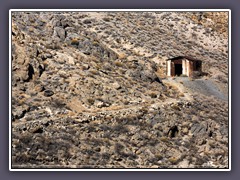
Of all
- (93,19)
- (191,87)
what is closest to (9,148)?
(191,87)

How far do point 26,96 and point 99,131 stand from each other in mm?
4960

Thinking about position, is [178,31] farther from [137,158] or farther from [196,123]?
[137,158]

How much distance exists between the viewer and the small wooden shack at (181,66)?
1630 inches

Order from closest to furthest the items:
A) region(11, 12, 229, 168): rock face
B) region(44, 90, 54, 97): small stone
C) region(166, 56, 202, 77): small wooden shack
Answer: region(11, 12, 229, 168): rock face < region(44, 90, 54, 97): small stone < region(166, 56, 202, 77): small wooden shack

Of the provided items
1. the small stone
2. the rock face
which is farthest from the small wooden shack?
the small stone

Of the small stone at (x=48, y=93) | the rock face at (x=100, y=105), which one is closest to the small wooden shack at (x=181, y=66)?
the rock face at (x=100, y=105)

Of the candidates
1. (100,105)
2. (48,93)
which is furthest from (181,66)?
(48,93)

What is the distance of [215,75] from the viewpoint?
41562 millimetres

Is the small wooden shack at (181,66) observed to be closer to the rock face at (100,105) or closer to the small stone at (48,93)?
the rock face at (100,105)

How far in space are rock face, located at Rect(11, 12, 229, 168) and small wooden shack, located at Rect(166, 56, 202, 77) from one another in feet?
3.06

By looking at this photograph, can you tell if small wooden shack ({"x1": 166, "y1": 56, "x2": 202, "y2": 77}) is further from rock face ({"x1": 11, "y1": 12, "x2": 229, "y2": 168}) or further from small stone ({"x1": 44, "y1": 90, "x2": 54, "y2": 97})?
small stone ({"x1": 44, "y1": 90, "x2": 54, "y2": 97})

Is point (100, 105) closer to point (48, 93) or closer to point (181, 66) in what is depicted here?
point (48, 93)

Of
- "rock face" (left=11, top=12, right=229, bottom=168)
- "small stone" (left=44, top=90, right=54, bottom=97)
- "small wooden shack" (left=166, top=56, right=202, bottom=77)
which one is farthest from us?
"small wooden shack" (left=166, top=56, right=202, bottom=77)

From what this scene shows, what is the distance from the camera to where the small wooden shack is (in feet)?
136
